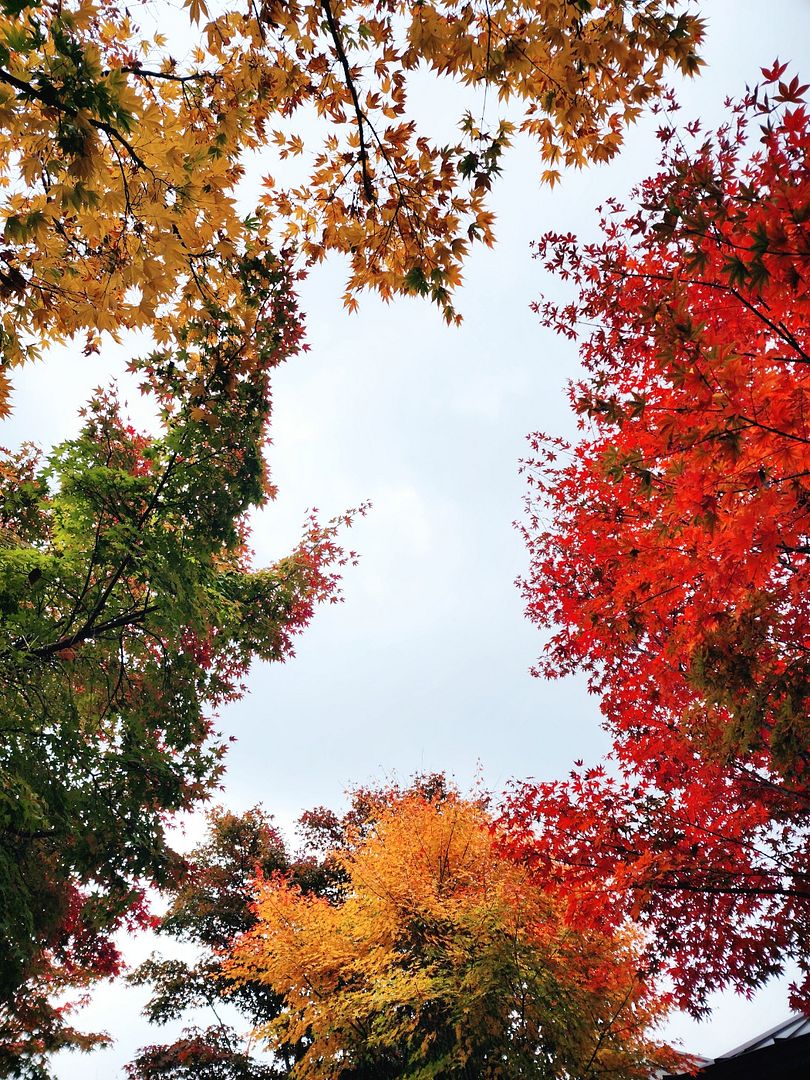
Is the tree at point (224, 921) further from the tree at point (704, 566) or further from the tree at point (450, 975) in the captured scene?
the tree at point (704, 566)

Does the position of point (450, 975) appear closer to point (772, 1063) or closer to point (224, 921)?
point (772, 1063)

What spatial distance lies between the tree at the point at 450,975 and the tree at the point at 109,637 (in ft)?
15.8

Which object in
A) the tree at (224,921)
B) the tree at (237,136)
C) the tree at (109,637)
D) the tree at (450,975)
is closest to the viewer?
the tree at (237,136)

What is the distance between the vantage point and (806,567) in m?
5.27

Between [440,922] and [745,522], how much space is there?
10252 millimetres

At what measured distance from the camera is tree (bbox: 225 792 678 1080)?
29.1 feet

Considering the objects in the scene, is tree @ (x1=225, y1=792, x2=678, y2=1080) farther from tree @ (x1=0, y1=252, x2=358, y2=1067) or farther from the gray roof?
tree @ (x1=0, y1=252, x2=358, y2=1067)

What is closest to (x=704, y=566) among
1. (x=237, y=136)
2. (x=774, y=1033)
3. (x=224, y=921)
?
(x=237, y=136)

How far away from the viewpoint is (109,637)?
8141 millimetres

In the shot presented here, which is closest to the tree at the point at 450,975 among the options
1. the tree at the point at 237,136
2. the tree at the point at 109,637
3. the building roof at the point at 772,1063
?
the building roof at the point at 772,1063

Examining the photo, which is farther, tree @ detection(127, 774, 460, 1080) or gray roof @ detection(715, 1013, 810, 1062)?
tree @ detection(127, 774, 460, 1080)

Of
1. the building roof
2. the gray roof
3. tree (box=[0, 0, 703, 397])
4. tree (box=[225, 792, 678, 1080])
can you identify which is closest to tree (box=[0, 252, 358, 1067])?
tree (box=[0, 0, 703, 397])

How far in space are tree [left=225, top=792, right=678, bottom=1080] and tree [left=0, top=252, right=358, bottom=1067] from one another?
4.82 meters

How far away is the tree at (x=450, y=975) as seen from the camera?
8867 mm
